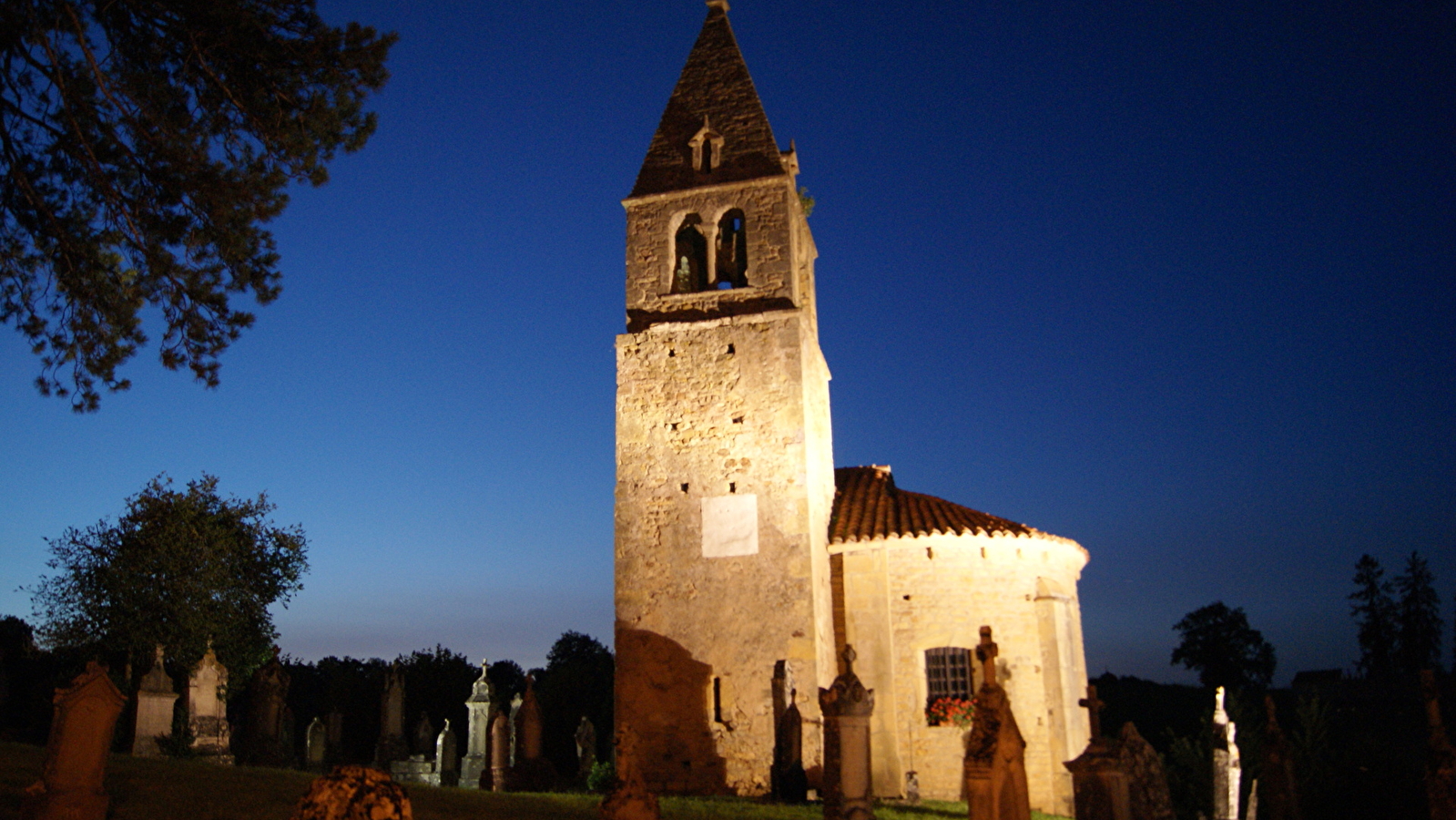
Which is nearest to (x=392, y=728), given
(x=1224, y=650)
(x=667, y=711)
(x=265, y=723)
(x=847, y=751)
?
(x=265, y=723)

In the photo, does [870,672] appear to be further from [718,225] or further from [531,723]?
[718,225]

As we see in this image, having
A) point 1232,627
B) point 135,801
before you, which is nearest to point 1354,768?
point 135,801

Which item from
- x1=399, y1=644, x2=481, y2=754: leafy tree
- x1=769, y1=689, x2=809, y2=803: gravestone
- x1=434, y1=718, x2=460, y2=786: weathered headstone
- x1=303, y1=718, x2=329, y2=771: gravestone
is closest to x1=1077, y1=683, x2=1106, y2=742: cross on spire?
x1=769, y1=689, x2=809, y2=803: gravestone

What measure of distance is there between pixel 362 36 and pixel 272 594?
69.5 feet

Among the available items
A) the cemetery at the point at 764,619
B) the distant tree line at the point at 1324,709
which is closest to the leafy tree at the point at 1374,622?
the distant tree line at the point at 1324,709

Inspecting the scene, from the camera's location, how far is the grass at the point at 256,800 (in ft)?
32.3

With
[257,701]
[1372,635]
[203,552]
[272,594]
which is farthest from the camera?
[1372,635]

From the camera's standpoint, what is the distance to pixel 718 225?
20.2 m

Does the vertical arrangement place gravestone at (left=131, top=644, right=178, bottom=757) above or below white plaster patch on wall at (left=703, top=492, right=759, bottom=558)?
below

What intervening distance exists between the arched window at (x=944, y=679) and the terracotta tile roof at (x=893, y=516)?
2.23 metres

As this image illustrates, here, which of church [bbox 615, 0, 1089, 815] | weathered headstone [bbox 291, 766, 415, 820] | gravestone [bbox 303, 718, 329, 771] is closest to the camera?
weathered headstone [bbox 291, 766, 415, 820]

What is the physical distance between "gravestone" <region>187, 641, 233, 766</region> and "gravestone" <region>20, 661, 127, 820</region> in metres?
8.47

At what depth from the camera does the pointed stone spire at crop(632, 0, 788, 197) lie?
786 inches

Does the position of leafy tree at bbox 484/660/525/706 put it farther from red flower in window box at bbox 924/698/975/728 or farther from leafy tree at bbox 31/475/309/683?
red flower in window box at bbox 924/698/975/728
